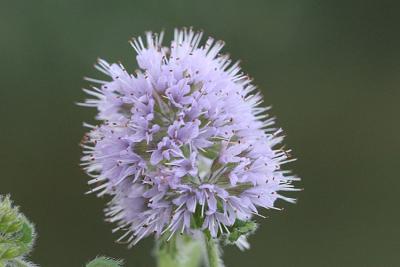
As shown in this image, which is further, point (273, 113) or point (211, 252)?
point (273, 113)

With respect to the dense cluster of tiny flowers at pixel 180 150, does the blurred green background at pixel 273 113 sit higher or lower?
higher

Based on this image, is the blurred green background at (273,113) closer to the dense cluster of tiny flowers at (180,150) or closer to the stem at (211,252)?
the dense cluster of tiny flowers at (180,150)

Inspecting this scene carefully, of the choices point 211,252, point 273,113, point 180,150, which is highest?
point 273,113

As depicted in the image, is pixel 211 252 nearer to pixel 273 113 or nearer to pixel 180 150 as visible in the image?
pixel 180 150

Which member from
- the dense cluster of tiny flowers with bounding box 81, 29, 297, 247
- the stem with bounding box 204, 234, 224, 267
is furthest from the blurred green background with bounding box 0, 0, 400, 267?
the stem with bounding box 204, 234, 224, 267

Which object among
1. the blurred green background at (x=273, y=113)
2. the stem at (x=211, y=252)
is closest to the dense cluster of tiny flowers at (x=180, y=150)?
the stem at (x=211, y=252)

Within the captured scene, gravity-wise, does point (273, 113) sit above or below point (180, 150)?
above

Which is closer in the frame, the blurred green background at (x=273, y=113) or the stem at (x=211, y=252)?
the stem at (x=211, y=252)

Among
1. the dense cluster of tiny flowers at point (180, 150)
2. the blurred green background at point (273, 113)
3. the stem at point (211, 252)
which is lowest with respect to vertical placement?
the stem at point (211, 252)

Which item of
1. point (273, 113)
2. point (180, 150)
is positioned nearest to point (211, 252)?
point (180, 150)
